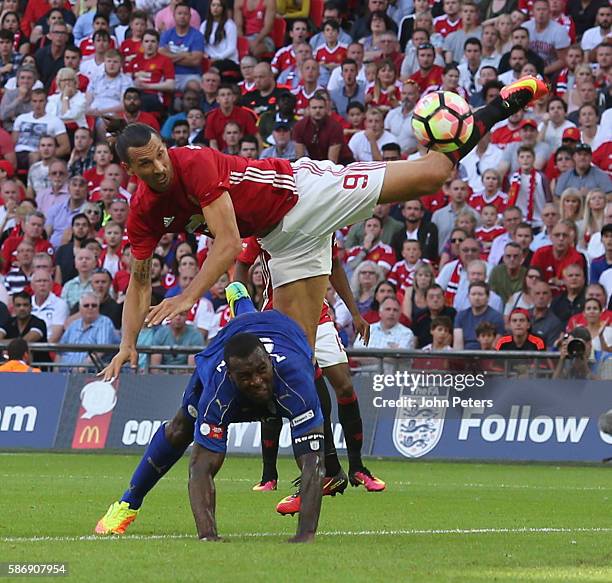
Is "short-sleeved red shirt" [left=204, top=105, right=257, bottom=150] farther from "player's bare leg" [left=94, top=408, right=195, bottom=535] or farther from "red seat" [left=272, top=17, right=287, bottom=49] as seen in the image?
"player's bare leg" [left=94, top=408, right=195, bottom=535]

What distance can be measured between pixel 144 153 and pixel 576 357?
8.64 m

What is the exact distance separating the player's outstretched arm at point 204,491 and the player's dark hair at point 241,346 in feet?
2.04

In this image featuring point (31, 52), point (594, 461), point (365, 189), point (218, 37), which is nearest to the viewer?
point (365, 189)

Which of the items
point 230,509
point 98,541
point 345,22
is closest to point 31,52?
point 345,22

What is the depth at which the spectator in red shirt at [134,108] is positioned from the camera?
22.7 metres

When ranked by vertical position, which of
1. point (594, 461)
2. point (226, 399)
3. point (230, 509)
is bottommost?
point (594, 461)

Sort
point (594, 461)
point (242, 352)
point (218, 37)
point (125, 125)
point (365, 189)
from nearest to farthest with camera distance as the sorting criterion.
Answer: point (242, 352) < point (125, 125) < point (365, 189) < point (594, 461) < point (218, 37)

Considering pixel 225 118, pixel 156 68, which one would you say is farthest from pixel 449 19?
pixel 156 68

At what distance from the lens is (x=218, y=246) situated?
8.66m

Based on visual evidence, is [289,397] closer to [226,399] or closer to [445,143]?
[226,399]

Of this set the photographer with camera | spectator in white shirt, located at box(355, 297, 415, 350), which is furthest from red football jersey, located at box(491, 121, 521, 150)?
the photographer with camera

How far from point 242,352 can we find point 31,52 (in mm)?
19329

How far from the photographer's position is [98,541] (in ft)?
27.1

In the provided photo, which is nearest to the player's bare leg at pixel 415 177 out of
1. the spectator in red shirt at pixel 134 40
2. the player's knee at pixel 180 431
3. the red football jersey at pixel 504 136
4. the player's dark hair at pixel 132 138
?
the player's dark hair at pixel 132 138
